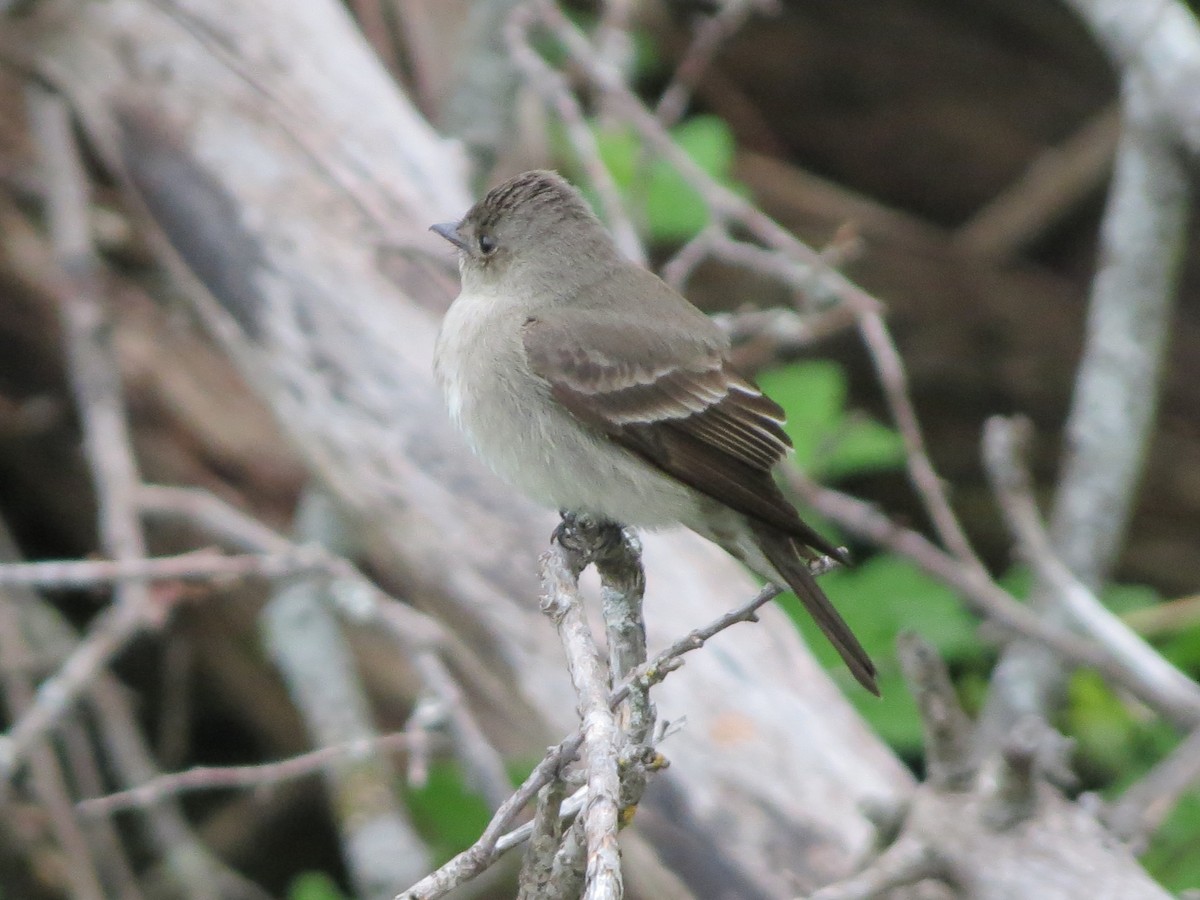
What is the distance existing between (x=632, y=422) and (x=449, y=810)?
1.47 m

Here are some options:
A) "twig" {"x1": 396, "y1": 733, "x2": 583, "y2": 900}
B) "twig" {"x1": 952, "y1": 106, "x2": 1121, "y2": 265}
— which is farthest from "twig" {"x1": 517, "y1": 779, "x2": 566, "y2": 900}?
"twig" {"x1": 952, "y1": 106, "x2": 1121, "y2": 265}

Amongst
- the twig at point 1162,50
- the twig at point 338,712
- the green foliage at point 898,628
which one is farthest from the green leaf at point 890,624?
the twig at point 1162,50

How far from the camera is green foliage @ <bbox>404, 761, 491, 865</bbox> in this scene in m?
4.18

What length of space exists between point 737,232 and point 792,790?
347 cm

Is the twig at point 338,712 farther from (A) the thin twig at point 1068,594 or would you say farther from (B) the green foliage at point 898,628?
(A) the thin twig at point 1068,594

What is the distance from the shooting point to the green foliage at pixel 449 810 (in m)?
4.18

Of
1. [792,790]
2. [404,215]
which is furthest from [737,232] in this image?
[792,790]

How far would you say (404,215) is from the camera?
4.32 meters

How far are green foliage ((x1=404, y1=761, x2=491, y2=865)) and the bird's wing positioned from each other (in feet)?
4.24

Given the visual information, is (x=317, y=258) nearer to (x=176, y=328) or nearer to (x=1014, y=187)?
(x=176, y=328)

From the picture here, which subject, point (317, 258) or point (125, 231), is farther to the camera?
point (125, 231)

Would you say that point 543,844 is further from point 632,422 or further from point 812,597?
point 632,422

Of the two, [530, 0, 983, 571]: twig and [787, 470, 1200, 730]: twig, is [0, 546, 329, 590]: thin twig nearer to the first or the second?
[787, 470, 1200, 730]: twig

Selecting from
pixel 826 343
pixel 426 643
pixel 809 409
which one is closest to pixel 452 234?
pixel 426 643
